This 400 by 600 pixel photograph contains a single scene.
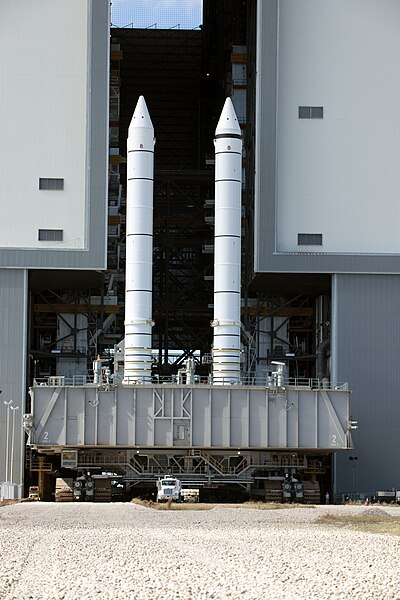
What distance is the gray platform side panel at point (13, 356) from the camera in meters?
54.4

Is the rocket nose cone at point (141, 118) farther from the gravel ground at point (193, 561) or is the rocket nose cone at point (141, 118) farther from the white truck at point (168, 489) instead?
the gravel ground at point (193, 561)

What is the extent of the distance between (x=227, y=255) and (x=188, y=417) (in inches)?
279

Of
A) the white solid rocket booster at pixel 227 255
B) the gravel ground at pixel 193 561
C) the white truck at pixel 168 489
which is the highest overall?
the white solid rocket booster at pixel 227 255

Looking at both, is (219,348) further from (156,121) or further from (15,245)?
(156,121)

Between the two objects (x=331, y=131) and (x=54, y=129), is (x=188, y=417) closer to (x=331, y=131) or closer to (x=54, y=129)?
(x=54, y=129)

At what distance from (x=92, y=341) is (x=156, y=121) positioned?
2543 centimetres

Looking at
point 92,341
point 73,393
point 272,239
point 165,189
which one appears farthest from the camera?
point 165,189

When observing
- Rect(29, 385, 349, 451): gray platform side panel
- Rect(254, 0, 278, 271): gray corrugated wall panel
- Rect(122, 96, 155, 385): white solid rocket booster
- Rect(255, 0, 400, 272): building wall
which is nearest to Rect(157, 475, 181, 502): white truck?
Rect(29, 385, 349, 451): gray platform side panel

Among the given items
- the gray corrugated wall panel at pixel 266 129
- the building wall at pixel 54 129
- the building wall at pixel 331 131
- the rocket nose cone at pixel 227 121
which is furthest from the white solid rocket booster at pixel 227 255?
the building wall at pixel 54 129

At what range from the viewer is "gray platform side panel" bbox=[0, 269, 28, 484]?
54375 mm

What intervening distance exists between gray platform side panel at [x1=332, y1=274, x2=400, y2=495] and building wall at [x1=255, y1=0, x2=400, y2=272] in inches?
45.2

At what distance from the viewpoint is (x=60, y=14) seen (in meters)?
58.1

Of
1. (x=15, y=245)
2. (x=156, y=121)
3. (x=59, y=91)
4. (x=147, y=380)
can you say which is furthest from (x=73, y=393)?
(x=156, y=121)

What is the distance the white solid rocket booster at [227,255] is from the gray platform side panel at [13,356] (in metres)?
7.97
